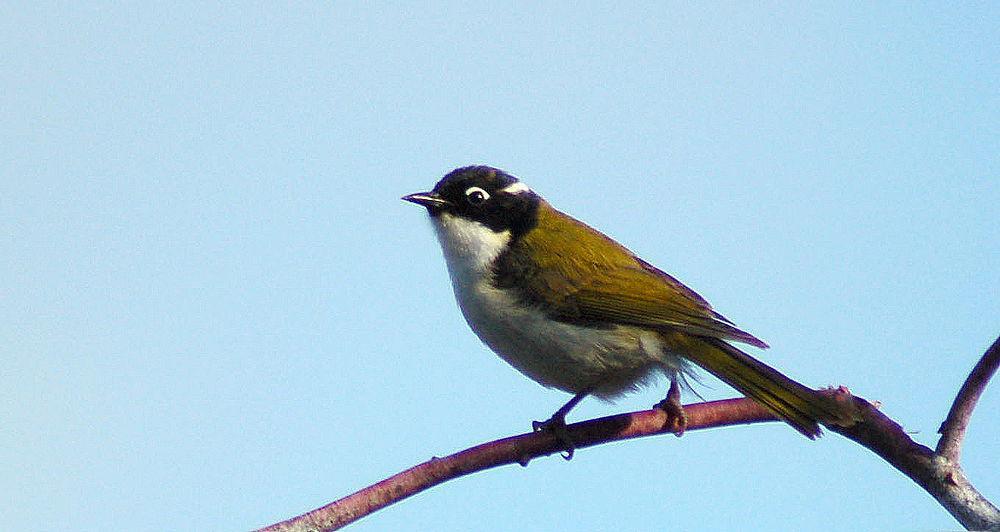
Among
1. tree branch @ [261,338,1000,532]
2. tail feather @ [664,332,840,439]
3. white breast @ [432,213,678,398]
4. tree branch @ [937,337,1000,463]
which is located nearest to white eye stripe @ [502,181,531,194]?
white breast @ [432,213,678,398]

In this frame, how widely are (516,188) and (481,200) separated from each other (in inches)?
12.5

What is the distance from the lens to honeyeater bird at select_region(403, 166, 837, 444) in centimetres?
595

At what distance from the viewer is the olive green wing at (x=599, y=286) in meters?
6.12

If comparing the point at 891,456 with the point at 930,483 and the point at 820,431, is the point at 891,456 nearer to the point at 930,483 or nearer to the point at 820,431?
the point at 930,483

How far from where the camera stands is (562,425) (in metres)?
5.36

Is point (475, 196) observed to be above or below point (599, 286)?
above

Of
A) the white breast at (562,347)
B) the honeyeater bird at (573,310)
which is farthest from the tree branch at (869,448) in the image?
the white breast at (562,347)

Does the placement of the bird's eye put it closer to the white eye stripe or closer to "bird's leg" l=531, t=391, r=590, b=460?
the white eye stripe

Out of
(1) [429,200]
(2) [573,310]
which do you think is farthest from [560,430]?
(1) [429,200]

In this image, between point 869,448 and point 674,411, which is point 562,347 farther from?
point 869,448

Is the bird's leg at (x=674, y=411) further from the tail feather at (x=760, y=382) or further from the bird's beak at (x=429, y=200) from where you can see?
the bird's beak at (x=429, y=200)

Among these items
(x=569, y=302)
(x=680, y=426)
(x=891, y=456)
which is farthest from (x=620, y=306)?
(x=891, y=456)

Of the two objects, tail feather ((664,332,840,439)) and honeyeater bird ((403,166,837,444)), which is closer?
tail feather ((664,332,840,439))

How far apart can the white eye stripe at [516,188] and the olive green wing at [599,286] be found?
0.85ft
